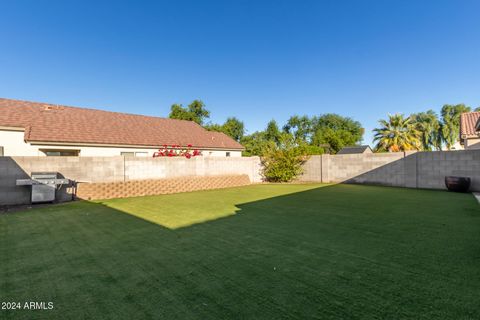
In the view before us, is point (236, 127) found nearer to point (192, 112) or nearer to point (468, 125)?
point (192, 112)

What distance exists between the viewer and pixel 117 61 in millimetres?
15320

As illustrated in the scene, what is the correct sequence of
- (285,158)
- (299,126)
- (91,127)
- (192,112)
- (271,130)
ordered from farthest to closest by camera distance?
(299,126)
(271,130)
(192,112)
(285,158)
(91,127)

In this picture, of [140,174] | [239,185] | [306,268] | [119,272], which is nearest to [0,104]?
[140,174]

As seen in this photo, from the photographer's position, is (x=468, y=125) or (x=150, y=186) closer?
(x=150, y=186)

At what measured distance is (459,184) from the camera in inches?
354

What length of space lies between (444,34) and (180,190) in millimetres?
15594

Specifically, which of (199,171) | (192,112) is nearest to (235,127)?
(192,112)

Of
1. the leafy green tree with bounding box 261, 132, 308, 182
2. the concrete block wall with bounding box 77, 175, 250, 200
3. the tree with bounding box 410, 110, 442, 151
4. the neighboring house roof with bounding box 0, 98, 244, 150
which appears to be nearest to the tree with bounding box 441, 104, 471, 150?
the tree with bounding box 410, 110, 442, 151

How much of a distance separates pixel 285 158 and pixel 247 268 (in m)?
12.1

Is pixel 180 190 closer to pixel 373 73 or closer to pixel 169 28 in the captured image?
pixel 169 28

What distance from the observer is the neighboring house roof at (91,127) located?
11.7m

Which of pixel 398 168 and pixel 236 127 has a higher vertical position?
pixel 236 127

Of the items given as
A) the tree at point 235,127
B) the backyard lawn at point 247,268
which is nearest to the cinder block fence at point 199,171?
the backyard lawn at point 247,268

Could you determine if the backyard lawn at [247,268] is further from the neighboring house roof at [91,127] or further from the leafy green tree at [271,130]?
the leafy green tree at [271,130]
